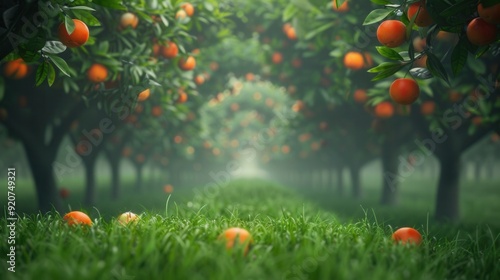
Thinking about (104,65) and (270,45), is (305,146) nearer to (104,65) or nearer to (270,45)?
(270,45)

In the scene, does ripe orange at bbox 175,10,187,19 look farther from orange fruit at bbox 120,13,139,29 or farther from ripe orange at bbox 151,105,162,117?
ripe orange at bbox 151,105,162,117

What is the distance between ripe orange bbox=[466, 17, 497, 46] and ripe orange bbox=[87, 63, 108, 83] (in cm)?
344

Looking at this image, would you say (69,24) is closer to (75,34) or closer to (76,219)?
(75,34)

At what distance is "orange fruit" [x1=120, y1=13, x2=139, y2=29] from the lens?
3.87m

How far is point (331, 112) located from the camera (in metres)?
8.11

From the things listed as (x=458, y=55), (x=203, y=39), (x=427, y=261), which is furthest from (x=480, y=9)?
(x=203, y=39)

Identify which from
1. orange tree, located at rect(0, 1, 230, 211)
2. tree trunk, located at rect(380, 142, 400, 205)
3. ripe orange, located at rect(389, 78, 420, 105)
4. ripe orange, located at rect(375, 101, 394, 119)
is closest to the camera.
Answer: orange tree, located at rect(0, 1, 230, 211)

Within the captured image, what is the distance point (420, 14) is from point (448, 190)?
5.52 meters

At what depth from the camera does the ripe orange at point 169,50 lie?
4.39m

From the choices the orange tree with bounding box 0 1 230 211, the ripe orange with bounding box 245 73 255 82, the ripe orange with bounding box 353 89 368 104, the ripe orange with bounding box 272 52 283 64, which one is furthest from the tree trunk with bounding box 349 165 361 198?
the orange tree with bounding box 0 1 230 211

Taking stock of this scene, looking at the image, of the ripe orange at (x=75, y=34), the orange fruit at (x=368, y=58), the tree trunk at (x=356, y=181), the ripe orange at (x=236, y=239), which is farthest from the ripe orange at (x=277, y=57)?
the tree trunk at (x=356, y=181)

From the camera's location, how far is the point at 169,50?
4453 mm

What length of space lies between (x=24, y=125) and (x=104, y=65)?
303 centimetres

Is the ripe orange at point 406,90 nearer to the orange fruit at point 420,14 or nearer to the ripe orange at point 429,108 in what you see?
the orange fruit at point 420,14
